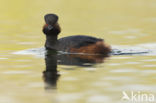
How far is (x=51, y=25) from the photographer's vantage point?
16953 mm

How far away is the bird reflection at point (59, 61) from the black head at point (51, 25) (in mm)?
1014

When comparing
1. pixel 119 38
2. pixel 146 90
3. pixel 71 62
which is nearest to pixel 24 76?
pixel 71 62

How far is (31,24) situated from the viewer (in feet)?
93.3

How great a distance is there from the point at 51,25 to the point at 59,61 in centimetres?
277

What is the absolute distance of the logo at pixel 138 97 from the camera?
9039 mm

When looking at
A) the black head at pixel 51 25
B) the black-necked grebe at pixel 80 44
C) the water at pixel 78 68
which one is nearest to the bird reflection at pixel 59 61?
the water at pixel 78 68

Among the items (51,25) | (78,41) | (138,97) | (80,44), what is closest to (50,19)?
(51,25)

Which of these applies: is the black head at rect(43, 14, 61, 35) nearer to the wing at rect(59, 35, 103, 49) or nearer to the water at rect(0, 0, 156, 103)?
the water at rect(0, 0, 156, 103)

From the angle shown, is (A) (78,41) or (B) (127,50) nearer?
(A) (78,41)

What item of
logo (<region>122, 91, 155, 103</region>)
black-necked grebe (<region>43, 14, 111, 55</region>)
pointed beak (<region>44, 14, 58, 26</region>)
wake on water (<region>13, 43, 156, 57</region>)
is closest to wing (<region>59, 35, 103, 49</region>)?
black-necked grebe (<region>43, 14, 111, 55</region>)

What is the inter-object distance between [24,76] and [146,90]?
325 centimetres

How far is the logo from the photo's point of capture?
9039mm

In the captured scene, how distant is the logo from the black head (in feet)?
24.1

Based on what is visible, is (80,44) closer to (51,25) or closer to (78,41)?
(78,41)
